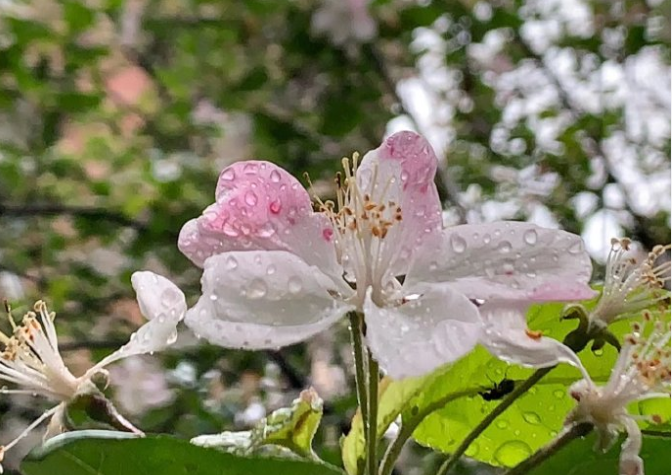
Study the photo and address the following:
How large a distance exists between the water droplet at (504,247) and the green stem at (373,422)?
82mm

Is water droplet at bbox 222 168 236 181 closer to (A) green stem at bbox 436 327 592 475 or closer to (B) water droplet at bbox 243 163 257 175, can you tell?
(B) water droplet at bbox 243 163 257 175

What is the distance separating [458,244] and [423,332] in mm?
70

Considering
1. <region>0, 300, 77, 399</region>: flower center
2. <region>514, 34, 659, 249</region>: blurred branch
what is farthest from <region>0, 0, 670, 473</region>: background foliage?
<region>0, 300, 77, 399</region>: flower center

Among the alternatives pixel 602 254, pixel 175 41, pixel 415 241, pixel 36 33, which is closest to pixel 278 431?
pixel 415 241

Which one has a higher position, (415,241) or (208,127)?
(415,241)

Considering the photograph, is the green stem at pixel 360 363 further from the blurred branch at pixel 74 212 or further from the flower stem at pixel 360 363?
the blurred branch at pixel 74 212

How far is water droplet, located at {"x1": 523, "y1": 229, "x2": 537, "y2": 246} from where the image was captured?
47 cm

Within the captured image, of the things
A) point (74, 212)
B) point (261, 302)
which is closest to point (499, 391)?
point (261, 302)

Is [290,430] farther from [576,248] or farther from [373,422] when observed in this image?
[576,248]

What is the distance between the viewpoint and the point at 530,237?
0.47m

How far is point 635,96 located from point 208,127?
2.86ft

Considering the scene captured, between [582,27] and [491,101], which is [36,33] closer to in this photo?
[491,101]

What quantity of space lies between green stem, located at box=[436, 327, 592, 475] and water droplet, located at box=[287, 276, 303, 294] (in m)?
0.11

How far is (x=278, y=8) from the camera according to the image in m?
1.71
